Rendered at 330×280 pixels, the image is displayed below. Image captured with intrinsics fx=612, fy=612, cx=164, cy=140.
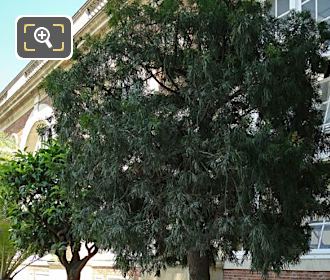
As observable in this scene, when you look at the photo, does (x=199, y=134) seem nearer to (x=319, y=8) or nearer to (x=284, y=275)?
(x=284, y=275)

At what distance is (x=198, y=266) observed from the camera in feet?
25.0

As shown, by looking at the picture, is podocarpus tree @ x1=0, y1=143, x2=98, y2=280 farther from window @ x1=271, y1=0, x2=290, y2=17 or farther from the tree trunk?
window @ x1=271, y1=0, x2=290, y2=17

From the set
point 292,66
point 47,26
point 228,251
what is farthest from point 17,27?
point 228,251

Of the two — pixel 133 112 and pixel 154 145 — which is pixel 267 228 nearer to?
pixel 154 145

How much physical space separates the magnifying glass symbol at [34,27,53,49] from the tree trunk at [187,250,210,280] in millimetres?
3539

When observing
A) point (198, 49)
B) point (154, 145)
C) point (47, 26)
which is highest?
point (198, 49)

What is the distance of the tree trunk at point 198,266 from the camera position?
7570mm

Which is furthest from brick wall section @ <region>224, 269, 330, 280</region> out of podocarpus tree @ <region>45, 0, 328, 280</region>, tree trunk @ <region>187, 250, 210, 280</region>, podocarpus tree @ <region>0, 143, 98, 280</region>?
podocarpus tree @ <region>45, 0, 328, 280</region>

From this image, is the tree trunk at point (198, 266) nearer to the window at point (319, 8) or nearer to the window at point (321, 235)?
the window at point (321, 235)

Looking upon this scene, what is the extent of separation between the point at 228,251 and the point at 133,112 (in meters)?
2.05

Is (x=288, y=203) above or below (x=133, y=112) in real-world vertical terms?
below

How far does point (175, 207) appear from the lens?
21.9 ft

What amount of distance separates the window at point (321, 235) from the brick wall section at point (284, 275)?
20.3 inches

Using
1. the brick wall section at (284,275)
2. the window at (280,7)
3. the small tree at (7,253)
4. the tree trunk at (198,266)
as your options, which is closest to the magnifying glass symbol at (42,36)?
the tree trunk at (198,266)
